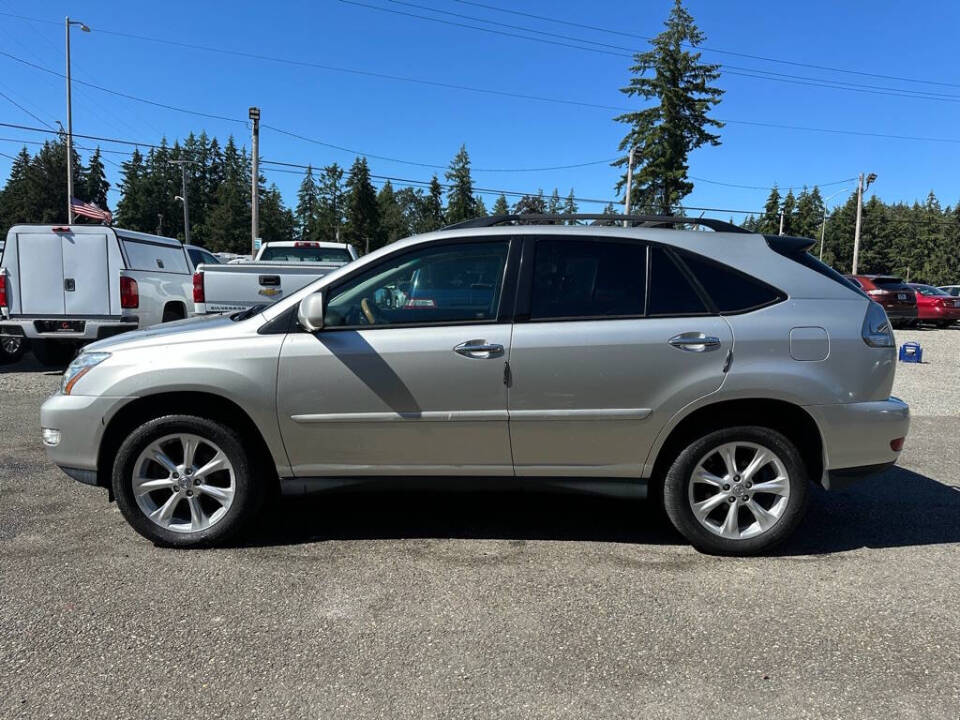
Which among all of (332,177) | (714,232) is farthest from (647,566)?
(332,177)

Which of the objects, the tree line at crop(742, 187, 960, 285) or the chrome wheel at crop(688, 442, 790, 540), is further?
the tree line at crop(742, 187, 960, 285)

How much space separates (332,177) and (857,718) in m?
95.6

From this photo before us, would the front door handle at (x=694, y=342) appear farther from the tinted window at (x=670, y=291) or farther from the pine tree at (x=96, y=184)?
the pine tree at (x=96, y=184)

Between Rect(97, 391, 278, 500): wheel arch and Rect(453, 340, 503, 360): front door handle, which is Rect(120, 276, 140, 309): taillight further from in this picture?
Rect(453, 340, 503, 360): front door handle

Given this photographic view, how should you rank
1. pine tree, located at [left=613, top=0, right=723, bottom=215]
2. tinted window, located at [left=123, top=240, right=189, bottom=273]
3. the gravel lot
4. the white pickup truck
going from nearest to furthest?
the gravel lot < the white pickup truck < tinted window, located at [left=123, top=240, right=189, bottom=273] < pine tree, located at [left=613, top=0, right=723, bottom=215]

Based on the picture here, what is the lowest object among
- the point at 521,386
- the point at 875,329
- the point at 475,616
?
the point at 475,616

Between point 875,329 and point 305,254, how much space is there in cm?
932

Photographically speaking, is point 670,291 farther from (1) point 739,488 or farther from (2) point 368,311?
(2) point 368,311

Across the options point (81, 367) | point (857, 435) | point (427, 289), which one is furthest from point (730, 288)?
point (81, 367)

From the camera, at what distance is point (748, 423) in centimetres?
374

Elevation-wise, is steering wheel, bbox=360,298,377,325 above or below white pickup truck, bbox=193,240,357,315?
below

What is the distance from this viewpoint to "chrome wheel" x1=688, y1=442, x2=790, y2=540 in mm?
3705

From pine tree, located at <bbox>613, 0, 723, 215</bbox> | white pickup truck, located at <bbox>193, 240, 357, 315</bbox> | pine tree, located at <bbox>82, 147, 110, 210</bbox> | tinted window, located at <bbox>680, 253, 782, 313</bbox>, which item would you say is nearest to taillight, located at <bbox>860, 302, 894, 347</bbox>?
tinted window, located at <bbox>680, 253, 782, 313</bbox>

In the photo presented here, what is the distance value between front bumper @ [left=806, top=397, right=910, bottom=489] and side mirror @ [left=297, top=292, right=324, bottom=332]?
2.66 m
